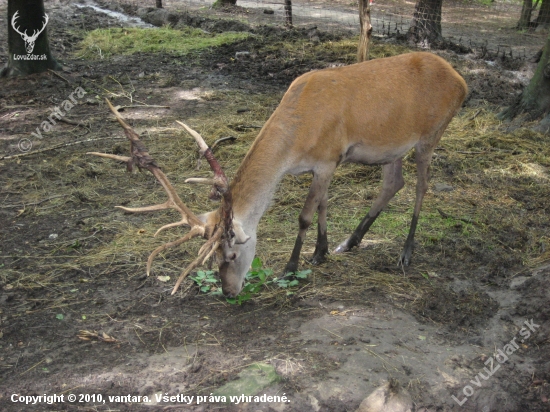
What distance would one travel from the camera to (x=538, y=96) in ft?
28.6

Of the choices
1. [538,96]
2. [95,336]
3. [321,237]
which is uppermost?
[538,96]

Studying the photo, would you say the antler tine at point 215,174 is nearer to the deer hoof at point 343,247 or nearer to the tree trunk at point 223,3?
the deer hoof at point 343,247

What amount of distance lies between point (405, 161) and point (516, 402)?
4.26m

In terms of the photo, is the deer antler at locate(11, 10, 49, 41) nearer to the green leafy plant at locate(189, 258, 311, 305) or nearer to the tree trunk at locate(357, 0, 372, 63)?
the tree trunk at locate(357, 0, 372, 63)

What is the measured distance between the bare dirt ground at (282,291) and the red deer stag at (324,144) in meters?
0.47

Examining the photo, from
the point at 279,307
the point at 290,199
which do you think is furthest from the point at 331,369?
the point at 290,199

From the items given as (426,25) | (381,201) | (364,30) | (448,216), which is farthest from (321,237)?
(426,25)

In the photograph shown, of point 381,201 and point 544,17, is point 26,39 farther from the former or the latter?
point 544,17

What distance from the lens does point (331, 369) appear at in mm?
3912

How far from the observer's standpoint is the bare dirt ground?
387cm

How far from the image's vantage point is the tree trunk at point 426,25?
13.1m

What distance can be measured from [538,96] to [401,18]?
25.8 ft

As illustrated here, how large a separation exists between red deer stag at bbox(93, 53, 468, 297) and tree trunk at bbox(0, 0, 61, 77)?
7483mm

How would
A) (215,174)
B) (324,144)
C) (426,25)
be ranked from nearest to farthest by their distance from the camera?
1. (215,174)
2. (324,144)
3. (426,25)
